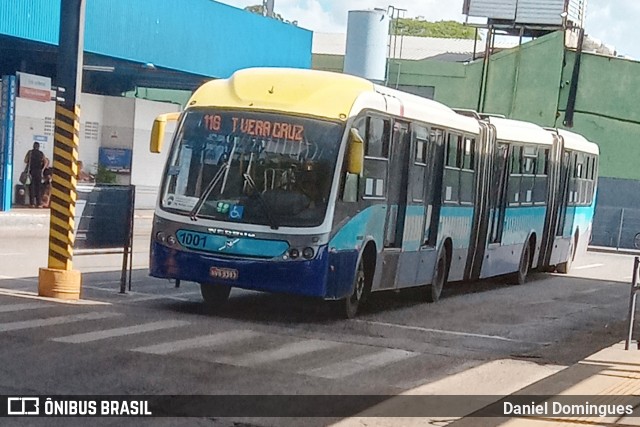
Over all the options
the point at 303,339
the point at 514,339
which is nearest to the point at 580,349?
the point at 514,339

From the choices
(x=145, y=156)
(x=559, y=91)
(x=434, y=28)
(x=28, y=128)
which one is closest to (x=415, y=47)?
(x=559, y=91)

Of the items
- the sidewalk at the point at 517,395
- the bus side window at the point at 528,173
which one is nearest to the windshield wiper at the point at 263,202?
the sidewalk at the point at 517,395

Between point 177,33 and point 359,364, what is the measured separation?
77.8ft

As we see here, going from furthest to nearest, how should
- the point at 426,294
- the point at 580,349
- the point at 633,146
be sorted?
the point at 633,146 < the point at 426,294 < the point at 580,349

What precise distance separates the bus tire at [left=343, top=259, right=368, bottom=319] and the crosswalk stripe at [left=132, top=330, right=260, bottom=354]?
2297 mm

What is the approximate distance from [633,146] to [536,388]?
41.1 m

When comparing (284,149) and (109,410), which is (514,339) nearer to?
(284,149)

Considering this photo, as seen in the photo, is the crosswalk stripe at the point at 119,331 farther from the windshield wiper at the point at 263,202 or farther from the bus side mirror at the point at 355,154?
the bus side mirror at the point at 355,154

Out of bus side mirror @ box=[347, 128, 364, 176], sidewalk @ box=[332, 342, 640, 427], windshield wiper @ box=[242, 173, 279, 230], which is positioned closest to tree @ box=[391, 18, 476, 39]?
bus side mirror @ box=[347, 128, 364, 176]

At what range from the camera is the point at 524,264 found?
2667cm

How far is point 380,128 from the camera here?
1675cm

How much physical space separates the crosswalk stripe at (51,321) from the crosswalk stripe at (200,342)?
1.48 metres

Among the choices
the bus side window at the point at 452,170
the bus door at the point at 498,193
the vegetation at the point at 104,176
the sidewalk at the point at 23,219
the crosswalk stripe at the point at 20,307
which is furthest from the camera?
the vegetation at the point at 104,176

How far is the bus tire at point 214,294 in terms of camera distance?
1642cm
